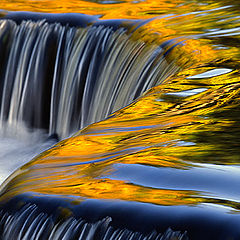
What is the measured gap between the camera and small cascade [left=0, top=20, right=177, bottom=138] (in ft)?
17.0

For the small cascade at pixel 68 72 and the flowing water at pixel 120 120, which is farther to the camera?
the small cascade at pixel 68 72

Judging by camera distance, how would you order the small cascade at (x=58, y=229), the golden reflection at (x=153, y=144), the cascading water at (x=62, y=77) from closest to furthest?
the small cascade at (x=58, y=229)
the golden reflection at (x=153, y=144)
the cascading water at (x=62, y=77)

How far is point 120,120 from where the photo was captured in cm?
334

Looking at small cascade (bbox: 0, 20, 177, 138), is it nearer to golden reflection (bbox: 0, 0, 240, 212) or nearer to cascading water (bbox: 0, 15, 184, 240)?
cascading water (bbox: 0, 15, 184, 240)

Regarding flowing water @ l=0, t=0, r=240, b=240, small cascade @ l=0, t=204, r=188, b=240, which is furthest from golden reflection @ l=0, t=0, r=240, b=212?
small cascade @ l=0, t=204, r=188, b=240

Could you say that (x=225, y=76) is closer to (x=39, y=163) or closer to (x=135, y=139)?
(x=135, y=139)

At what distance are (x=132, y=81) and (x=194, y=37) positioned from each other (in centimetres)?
52

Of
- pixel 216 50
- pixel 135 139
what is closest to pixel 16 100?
pixel 216 50

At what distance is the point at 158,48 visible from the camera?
16.7 feet

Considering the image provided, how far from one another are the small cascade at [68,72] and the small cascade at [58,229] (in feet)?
7.83

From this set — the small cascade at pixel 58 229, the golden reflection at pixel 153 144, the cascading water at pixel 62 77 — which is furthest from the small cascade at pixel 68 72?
the small cascade at pixel 58 229

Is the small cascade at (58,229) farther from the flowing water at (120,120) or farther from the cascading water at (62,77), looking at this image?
the cascading water at (62,77)

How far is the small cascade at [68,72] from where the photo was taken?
517 cm

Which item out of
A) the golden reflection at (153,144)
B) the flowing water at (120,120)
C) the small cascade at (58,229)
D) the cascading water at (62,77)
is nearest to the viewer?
the small cascade at (58,229)
